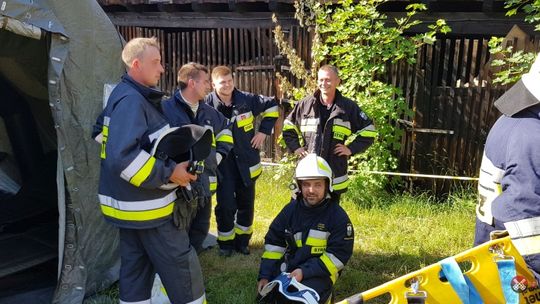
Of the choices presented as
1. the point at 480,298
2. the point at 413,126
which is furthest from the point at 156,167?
the point at 413,126

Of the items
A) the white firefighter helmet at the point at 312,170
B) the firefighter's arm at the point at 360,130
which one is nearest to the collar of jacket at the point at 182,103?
the white firefighter helmet at the point at 312,170

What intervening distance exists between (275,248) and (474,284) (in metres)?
1.55

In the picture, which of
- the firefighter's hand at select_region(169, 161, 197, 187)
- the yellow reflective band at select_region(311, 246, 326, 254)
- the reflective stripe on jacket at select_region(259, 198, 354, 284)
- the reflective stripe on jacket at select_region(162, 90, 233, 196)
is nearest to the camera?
the firefighter's hand at select_region(169, 161, 197, 187)

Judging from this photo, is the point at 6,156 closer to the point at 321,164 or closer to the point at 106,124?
the point at 106,124

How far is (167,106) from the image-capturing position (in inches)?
149

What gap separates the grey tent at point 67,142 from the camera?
342cm

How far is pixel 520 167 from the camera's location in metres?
2.19

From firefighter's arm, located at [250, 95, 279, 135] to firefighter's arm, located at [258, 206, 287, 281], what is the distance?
56.8 inches

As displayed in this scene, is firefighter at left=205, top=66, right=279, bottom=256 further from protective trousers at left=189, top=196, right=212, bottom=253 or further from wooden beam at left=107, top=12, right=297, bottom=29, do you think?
wooden beam at left=107, top=12, right=297, bottom=29

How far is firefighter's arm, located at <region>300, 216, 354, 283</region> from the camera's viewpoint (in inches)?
133

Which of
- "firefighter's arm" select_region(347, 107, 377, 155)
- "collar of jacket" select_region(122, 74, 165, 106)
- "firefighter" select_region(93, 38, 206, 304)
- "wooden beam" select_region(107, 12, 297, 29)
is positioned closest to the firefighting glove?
"firefighter" select_region(93, 38, 206, 304)

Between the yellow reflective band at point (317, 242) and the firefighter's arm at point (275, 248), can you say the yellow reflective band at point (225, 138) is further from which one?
the yellow reflective band at point (317, 242)

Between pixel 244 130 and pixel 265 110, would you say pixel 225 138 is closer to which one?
pixel 244 130

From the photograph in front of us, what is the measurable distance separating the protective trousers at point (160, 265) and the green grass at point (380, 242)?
80cm
